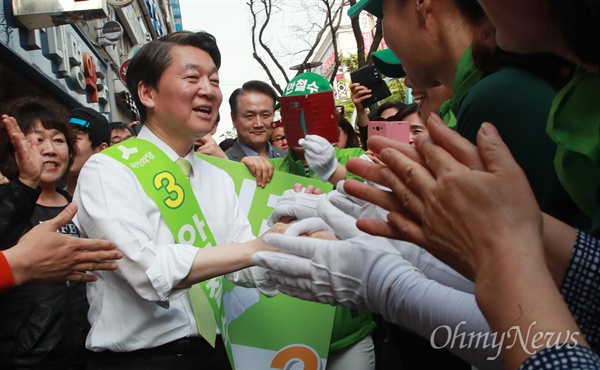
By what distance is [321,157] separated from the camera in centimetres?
295

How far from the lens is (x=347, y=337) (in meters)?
3.05

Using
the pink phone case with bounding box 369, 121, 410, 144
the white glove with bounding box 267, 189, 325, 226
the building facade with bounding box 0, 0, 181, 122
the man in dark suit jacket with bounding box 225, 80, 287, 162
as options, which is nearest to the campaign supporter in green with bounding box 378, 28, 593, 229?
the white glove with bounding box 267, 189, 325, 226

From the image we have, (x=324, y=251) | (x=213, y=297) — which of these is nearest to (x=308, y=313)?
(x=213, y=297)

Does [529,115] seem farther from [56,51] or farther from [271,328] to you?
[56,51]

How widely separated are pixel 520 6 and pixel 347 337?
2.27m

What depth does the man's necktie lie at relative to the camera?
2.20 meters

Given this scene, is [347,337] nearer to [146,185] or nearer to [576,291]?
[146,185]

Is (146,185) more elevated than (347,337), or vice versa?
(146,185)

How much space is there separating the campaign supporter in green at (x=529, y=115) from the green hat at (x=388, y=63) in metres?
1.39

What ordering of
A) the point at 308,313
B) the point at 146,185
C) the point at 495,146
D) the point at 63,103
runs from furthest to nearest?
the point at 63,103 → the point at 308,313 → the point at 146,185 → the point at 495,146

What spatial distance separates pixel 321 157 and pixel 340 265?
1.67m

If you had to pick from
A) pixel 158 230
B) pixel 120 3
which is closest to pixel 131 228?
pixel 158 230

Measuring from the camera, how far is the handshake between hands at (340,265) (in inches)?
50.7

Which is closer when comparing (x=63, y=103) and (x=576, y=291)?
(x=576, y=291)
